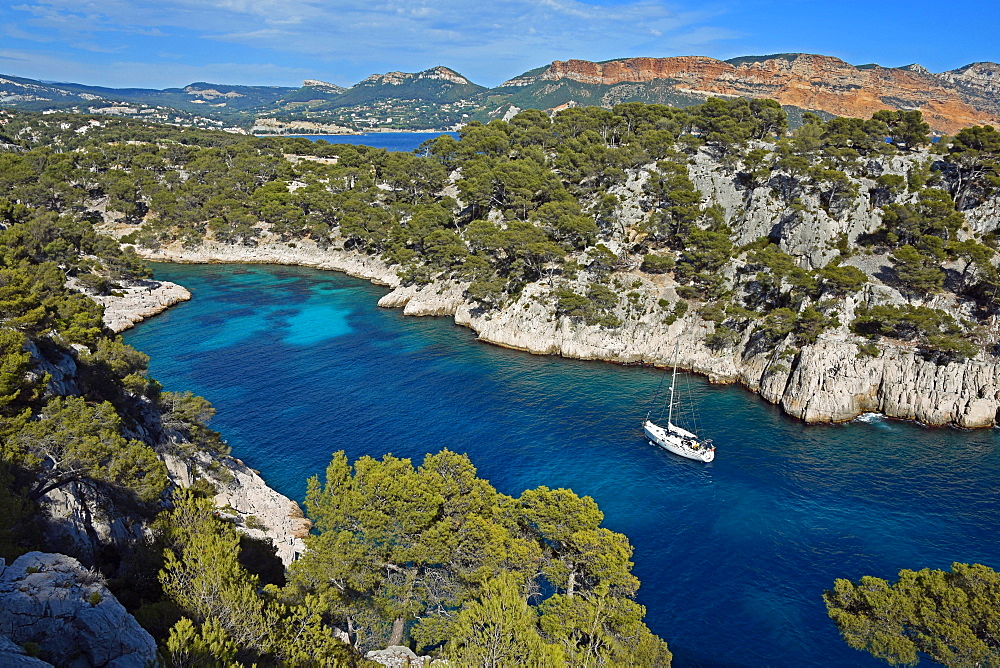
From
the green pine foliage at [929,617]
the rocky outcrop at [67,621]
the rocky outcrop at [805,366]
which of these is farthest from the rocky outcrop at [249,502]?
the rocky outcrop at [805,366]

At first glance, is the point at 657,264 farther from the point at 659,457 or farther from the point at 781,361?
the point at 659,457

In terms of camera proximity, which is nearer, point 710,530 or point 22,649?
point 22,649

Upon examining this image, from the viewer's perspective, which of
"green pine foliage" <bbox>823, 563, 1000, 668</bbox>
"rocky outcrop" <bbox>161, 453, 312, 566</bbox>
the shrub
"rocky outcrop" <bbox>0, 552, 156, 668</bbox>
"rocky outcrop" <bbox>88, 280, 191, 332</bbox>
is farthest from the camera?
"rocky outcrop" <bbox>88, 280, 191, 332</bbox>

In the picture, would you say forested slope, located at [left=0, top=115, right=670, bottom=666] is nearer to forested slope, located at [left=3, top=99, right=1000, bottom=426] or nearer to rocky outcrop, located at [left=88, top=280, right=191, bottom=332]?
forested slope, located at [left=3, top=99, right=1000, bottom=426]

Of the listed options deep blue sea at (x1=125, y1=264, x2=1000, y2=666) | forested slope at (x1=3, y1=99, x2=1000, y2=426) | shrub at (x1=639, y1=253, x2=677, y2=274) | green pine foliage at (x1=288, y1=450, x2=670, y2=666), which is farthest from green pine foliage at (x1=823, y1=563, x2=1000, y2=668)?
shrub at (x1=639, y1=253, x2=677, y2=274)

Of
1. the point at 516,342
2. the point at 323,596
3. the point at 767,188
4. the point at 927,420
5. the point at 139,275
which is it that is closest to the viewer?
the point at 323,596

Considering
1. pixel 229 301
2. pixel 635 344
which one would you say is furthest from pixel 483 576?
pixel 229 301

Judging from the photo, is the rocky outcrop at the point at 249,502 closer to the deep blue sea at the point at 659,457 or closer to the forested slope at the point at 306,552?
the forested slope at the point at 306,552

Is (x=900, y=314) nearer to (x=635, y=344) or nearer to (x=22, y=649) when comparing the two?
(x=635, y=344)
